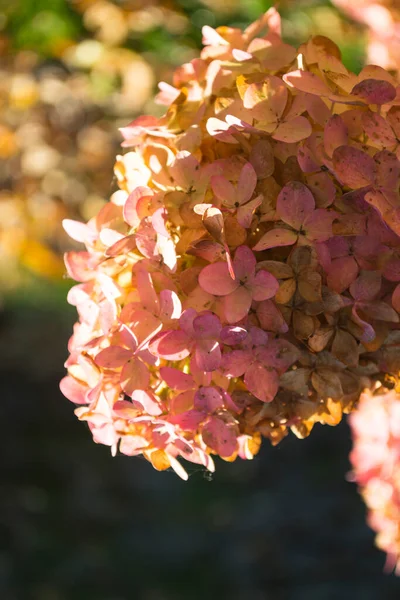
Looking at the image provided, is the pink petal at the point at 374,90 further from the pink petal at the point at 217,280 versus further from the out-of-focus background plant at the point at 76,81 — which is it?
the out-of-focus background plant at the point at 76,81

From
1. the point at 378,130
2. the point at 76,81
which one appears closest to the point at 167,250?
the point at 378,130

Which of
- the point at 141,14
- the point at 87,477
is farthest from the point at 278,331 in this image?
the point at 87,477

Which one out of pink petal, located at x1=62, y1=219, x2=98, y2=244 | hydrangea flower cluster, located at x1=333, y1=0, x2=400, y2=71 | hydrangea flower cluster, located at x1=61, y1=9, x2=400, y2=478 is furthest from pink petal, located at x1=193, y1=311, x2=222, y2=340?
hydrangea flower cluster, located at x1=333, y1=0, x2=400, y2=71

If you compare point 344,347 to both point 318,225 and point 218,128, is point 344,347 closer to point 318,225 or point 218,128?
point 318,225

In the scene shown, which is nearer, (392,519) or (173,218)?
Result: (173,218)

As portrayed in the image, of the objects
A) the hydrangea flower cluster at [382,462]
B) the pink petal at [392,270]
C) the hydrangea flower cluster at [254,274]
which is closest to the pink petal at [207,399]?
the hydrangea flower cluster at [254,274]

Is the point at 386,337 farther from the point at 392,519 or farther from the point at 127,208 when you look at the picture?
the point at 392,519

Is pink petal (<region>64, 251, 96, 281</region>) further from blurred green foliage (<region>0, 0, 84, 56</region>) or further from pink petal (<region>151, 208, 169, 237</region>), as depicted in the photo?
blurred green foliage (<region>0, 0, 84, 56</region>)
